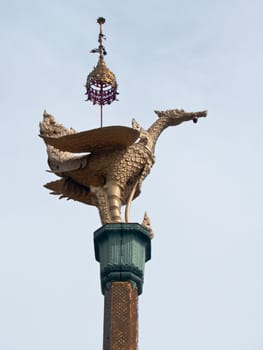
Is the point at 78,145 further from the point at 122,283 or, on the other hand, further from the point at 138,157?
the point at 122,283

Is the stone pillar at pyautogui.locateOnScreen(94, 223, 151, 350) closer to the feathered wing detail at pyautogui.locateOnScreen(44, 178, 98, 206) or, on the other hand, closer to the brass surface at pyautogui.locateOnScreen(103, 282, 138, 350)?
the brass surface at pyautogui.locateOnScreen(103, 282, 138, 350)

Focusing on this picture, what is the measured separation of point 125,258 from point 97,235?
97 centimetres

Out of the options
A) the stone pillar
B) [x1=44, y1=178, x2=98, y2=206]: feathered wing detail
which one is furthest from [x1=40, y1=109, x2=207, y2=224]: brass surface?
the stone pillar

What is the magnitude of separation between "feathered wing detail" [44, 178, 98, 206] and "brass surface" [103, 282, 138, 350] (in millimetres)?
2985

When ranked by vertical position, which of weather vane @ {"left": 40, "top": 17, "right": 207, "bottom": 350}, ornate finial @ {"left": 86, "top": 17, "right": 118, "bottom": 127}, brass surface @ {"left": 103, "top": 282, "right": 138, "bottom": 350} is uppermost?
ornate finial @ {"left": 86, "top": 17, "right": 118, "bottom": 127}

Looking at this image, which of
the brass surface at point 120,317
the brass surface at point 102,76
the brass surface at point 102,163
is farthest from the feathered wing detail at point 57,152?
the brass surface at point 120,317

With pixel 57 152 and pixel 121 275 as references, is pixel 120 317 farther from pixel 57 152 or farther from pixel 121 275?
pixel 57 152

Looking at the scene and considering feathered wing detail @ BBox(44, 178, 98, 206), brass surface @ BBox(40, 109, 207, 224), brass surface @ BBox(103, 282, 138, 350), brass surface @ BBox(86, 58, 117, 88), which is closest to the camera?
brass surface @ BBox(103, 282, 138, 350)

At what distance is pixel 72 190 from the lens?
27.3 meters

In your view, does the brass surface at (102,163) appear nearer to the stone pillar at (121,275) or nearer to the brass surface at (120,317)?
the stone pillar at (121,275)

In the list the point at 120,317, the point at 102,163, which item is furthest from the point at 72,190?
the point at 120,317

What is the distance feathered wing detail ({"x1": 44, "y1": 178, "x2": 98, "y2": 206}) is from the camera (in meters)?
27.2

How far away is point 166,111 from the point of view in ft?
92.6

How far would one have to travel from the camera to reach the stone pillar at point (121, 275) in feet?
79.6
